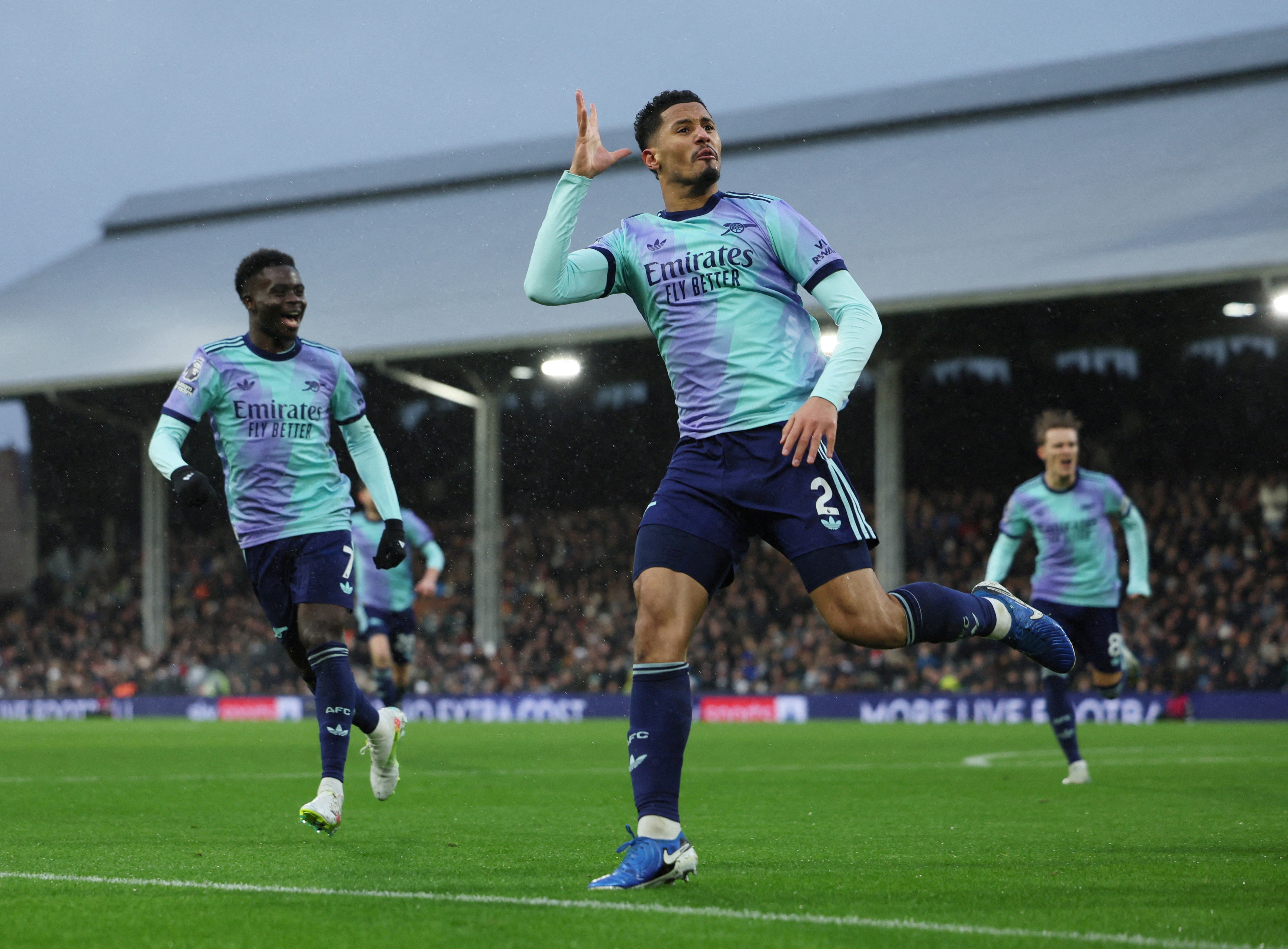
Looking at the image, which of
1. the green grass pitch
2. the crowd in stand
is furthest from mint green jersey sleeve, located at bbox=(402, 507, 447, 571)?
the crowd in stand

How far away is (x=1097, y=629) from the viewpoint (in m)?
10.8

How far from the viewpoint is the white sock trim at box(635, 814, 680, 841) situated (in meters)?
Result: 4.77

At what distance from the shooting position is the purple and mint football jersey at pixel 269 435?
23.4 feet

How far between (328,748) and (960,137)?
25888 mm

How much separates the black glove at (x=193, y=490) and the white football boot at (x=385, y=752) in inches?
66.1

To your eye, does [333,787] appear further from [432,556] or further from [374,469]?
[432,556]

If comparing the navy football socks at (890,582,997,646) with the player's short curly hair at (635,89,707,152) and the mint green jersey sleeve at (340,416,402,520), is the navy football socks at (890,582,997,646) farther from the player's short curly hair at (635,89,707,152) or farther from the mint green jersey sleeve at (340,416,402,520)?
the mint green jersey sleeve at (340,416,402,520)

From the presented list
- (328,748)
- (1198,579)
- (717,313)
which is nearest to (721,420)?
(717,313)

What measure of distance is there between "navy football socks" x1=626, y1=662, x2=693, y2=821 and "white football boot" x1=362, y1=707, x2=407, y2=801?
9.35ft

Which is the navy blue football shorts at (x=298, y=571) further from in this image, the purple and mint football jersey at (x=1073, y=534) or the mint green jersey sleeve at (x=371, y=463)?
the purple and mint football jersey at (x=1073, y=534)

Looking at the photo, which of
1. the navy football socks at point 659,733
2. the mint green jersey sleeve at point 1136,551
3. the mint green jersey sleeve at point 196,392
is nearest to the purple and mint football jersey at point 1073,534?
the mint green jersey sleeve at point 1136,551

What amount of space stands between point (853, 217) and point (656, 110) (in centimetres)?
2360

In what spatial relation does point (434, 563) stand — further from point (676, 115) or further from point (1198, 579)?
point (1198, 579)

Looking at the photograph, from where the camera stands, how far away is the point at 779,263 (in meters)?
5.24
